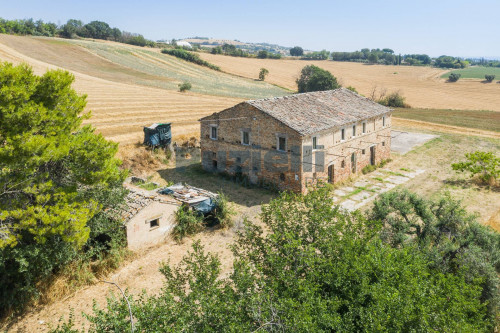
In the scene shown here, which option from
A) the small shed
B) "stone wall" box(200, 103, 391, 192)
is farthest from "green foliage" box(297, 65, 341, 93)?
the small shed

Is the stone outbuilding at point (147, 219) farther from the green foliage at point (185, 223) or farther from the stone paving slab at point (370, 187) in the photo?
the stone paving slab at point (370, 187)

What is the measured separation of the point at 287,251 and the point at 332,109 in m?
23.0

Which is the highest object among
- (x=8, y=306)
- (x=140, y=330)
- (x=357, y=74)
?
(x=357, y=74)

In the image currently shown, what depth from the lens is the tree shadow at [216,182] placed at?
27.4m

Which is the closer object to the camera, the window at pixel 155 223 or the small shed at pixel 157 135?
the window at pixel 155 223

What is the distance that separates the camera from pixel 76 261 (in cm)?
1744

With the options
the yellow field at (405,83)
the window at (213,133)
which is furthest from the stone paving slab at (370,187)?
the yellow field at (405,83)

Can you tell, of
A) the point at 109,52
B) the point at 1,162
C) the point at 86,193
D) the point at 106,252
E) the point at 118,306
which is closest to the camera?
the point at 118,306

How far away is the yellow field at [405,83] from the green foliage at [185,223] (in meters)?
66.0

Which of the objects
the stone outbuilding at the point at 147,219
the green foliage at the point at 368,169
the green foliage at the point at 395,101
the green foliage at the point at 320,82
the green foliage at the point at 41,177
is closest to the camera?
the green foliage at the point at 41,177

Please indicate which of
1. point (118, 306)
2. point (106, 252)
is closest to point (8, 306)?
point (106, 252)

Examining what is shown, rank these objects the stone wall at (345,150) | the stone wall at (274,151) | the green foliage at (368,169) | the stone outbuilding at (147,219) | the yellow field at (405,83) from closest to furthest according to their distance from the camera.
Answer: the stone outbuilding at (147,219) < the stone wall at (274,151) < the stone wall at (345,150) < the green foliage at (368,169) < the yellow field at (405,83)

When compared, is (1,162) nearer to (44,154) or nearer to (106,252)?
(44,154)

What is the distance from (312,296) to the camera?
964 centimetres
